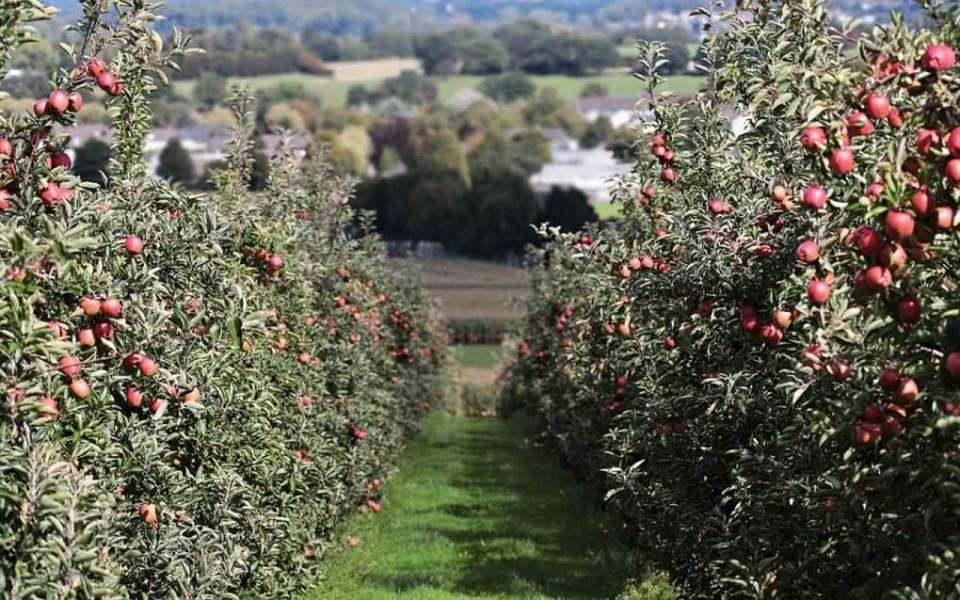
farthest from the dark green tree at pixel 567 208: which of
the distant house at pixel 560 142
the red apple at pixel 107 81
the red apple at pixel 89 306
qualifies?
the red apple at pixel 89 306

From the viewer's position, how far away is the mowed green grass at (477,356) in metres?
57.3

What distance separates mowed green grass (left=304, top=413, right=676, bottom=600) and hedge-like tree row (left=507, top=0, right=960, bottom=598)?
11.1 feet

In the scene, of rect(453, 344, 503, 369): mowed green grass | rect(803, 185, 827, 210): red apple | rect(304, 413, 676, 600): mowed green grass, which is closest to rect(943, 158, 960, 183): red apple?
rect(803, 185, 827, 210): red apple

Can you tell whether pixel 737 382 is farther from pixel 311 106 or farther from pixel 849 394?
pixel 311 106

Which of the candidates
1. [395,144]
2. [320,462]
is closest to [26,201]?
[320,462]

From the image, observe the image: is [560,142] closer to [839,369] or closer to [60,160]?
[60,160]

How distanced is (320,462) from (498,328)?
48.2 m

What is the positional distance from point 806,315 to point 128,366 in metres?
3.30

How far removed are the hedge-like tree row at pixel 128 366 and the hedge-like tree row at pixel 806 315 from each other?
2656mm

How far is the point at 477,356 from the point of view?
59.7 meters

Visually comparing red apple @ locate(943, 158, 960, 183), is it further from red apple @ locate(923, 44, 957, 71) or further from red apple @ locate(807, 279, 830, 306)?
red apple @ locate(807, 279, 830, 306)

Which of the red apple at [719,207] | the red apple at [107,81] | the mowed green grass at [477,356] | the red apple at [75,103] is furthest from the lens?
the mowed green grass at [477,356]

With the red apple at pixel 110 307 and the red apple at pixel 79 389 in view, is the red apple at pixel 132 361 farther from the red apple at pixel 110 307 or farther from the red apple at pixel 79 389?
the red apple at pixel 79 389

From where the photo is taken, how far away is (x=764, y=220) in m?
7.05
